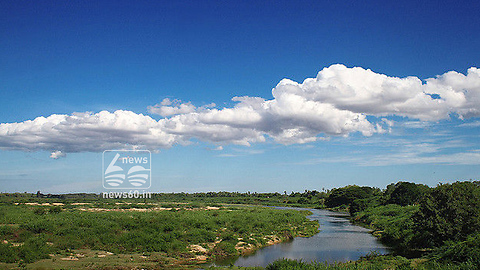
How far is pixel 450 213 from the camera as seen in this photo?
30922 millimetres

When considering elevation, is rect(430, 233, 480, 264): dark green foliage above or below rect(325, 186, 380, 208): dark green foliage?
above

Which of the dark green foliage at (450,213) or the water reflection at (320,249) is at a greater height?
the dark green foliage at (450,213)

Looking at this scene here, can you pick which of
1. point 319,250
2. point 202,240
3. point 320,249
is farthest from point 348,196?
point 202,240

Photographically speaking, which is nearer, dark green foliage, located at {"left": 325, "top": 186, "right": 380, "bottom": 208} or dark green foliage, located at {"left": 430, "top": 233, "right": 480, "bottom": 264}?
dark green foliage, located at {"left": 430, "top": 233, "right": 480, "bottom": 264}

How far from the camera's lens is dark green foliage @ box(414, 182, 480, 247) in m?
30.2

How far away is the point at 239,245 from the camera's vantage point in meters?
40.2

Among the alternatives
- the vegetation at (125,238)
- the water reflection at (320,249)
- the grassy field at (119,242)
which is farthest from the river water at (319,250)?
the vegetation at (125,238)

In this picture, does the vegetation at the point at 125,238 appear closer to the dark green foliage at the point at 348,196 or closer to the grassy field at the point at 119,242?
the grassy field at the point at 119,242

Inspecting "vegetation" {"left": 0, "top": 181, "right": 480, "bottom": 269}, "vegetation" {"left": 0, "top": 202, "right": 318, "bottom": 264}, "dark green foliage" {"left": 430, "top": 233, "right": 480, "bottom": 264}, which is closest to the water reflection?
"vegetation" {"left": 0, "top": 181, "right": 480, "bottom": 269}

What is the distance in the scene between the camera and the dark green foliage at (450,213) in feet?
99.2

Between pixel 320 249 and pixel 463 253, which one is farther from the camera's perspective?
→ pixel 320 249

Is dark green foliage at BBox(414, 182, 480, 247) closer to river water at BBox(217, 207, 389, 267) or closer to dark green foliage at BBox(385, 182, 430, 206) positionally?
river water at BBox(217, 207, 389, 267)

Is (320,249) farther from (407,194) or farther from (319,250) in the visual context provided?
(407,194)

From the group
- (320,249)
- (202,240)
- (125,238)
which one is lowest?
(320,249)
